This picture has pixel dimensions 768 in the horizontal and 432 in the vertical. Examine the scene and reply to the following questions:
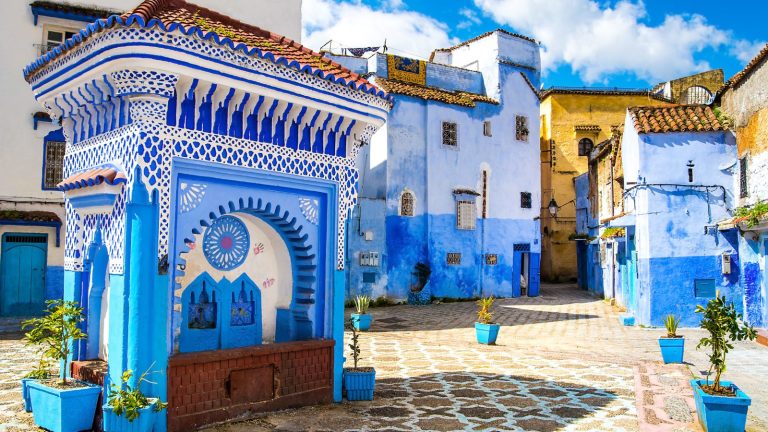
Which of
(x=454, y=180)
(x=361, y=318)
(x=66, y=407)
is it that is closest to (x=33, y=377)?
(x=66, y=407)

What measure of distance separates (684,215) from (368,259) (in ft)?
35.5

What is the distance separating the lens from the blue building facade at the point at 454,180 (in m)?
23.6

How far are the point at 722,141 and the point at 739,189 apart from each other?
4.76 ft

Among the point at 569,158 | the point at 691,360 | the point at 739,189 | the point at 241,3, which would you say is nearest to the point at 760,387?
the point at 691,360

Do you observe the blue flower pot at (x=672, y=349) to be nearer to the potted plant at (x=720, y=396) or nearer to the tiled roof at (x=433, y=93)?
the potted plant at (x=720, y=396)

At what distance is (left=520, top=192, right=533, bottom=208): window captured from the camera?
89.8ft

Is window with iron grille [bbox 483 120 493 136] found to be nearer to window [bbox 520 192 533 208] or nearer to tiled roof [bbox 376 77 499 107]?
tiled roof [bbox 376 77 499 107]

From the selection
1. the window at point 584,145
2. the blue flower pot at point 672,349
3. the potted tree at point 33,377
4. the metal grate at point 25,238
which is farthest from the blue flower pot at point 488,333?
the window at point 584,145

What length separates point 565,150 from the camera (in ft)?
110

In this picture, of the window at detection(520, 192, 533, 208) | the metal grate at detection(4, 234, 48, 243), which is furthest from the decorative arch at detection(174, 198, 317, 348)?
the window at detection(520, 192, 533, 208)

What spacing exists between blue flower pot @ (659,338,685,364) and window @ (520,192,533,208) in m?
15.9

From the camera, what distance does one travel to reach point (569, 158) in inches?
1316

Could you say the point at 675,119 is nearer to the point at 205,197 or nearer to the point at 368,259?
the point at 368,259

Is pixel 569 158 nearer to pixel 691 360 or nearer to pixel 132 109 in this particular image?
pixel 691 360
